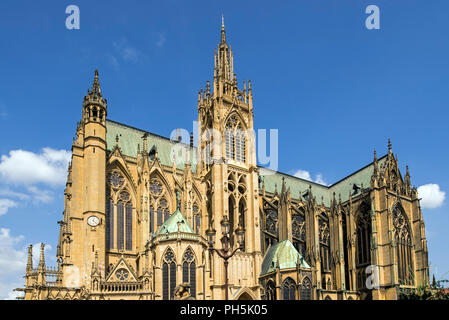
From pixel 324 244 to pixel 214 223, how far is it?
2097cm

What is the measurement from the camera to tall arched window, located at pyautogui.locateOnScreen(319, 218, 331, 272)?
65.1 meters

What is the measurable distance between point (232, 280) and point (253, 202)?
9.05 m

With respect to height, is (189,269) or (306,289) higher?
(189,269)

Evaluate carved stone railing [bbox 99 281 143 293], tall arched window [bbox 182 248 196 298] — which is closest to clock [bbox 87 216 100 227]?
carved stone railing [bbox 99 281 143 293]

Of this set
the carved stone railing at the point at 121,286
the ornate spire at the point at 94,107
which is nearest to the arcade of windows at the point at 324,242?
the carved stone railing at the point at 121,286

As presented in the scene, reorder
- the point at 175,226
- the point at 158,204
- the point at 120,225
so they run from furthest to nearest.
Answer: the point at 158,204, the point at 120,225, the point at 175,226

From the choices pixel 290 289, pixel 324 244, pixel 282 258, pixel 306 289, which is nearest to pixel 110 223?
pixel 282 258

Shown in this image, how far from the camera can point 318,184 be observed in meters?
79.6

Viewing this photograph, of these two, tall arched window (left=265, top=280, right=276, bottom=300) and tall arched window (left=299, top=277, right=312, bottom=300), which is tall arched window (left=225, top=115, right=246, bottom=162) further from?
tall arched window (left=299, top=277, right=312, bottom=300)

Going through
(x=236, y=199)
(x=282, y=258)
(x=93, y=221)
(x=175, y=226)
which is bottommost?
(x=282, y=258)

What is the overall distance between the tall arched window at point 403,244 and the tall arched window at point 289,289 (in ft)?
58.9

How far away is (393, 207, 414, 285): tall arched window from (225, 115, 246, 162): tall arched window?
22551 millimetres

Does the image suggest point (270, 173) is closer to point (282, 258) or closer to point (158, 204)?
point (282, 258)

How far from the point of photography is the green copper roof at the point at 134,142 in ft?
178
